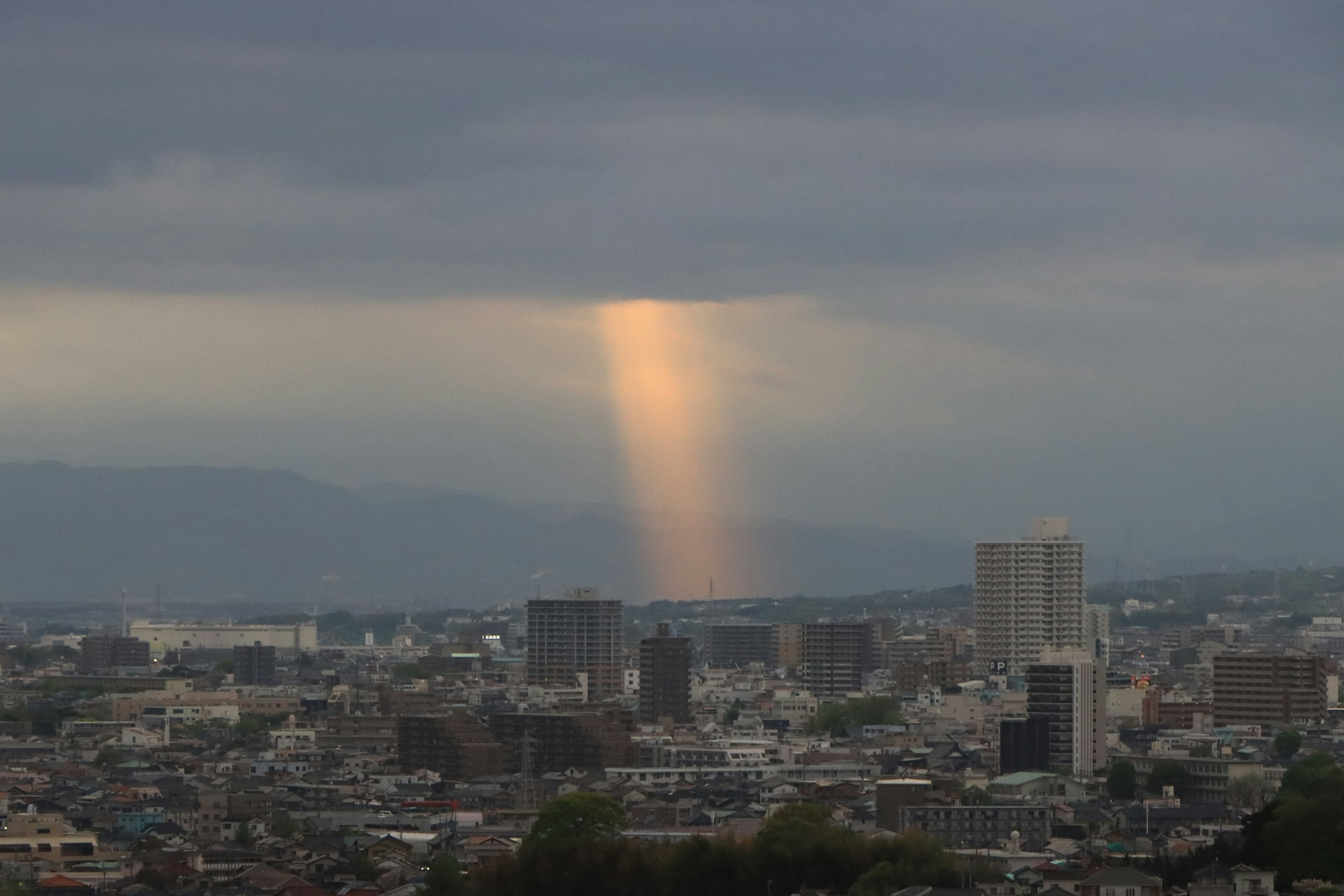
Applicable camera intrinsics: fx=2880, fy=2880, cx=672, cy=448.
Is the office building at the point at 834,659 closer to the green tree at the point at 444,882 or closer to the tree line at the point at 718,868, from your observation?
the tree line at the point at 718,868

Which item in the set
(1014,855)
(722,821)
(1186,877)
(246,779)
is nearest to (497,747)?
(246,779)

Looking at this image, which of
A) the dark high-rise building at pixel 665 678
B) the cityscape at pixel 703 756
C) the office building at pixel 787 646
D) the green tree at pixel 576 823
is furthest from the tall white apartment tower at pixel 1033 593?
the green tree at pixel 576 823

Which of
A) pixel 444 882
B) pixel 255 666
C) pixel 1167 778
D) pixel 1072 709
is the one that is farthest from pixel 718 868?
pixel 255 666

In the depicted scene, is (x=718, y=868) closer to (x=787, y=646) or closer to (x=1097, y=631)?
(x=1097, y=631)

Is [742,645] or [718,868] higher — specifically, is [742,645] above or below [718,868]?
above

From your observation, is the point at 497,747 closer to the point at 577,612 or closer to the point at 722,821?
the point at 722,821

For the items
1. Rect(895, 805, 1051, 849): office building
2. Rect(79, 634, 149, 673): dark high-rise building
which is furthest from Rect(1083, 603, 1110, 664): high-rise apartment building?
Rect(895, 805, 1051, 849): office building
